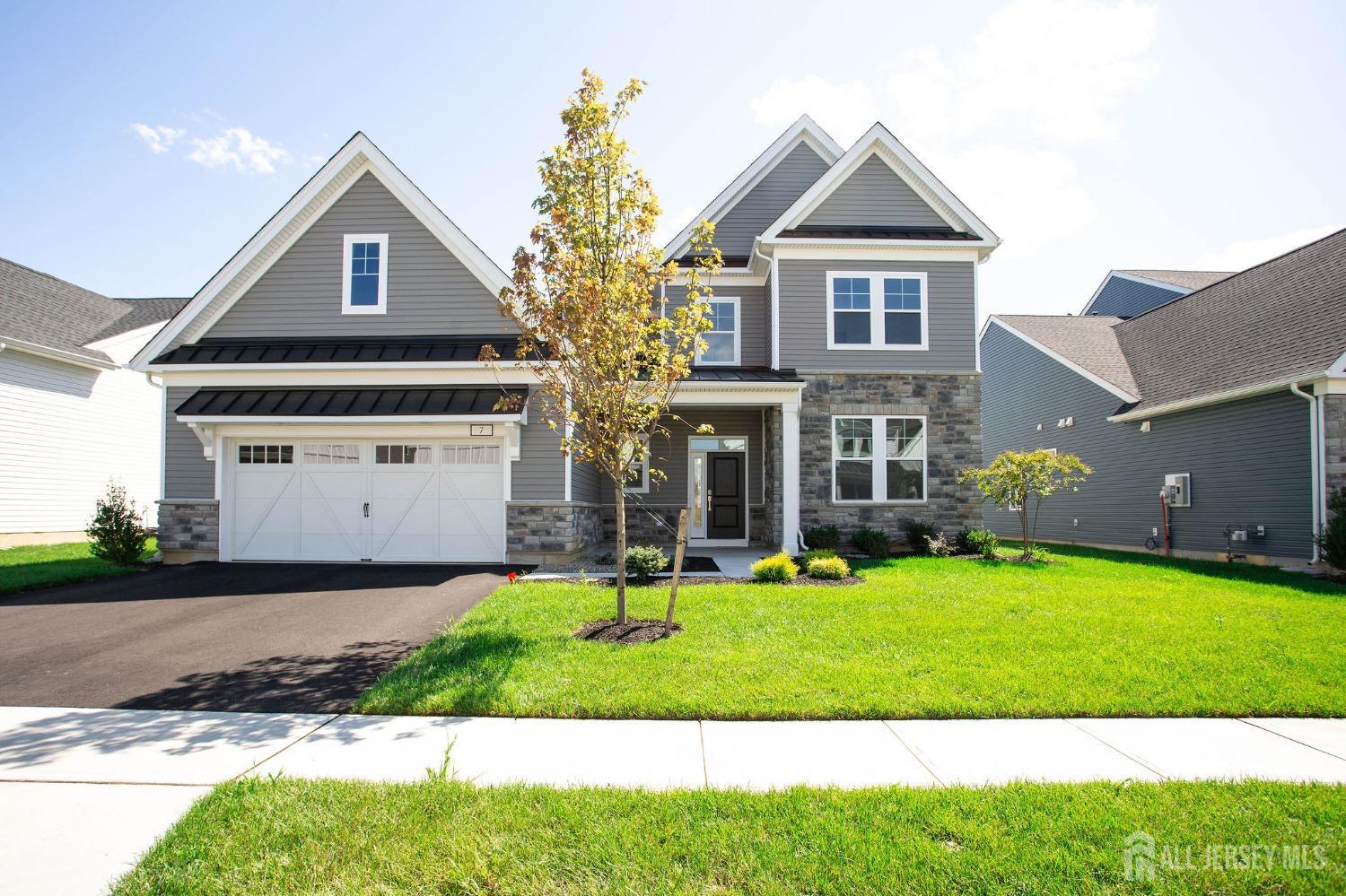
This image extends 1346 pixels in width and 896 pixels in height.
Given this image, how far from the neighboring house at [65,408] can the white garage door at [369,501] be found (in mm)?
4443

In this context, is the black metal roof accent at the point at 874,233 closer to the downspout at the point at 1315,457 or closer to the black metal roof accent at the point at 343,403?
the downspout at the point at 1315,457

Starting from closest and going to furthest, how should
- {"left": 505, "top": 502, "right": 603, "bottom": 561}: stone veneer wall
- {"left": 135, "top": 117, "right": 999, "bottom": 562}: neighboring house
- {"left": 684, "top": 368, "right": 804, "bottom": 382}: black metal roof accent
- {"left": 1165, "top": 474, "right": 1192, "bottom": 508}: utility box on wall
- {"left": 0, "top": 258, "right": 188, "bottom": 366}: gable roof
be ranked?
{"left": 505, "top": 502, "right": 603, "bottom": 561}: stone veneer wall
{"left": 135, "top": 117, "right": 999, "bottom": 562}: neighboring house
{"left": 684, "top": 368, "right": 804, "bottom": 382}: black metal roof accent
{"left": 1165, "top": 474, "right": 1192, "bottom": 508}: utility box on wall
{"left": 0, "top": 258, "right": 188, "bottom": 366}: gable roof

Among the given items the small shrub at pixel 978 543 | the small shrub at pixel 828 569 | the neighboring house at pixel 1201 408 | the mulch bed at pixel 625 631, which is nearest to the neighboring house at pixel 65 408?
the mulch bed at pixel 625 631

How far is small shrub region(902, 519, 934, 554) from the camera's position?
14.0 metres

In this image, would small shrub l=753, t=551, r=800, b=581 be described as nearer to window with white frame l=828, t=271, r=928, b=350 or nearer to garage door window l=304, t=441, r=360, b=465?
window with white frame l=828, t=271, r=928, b=350

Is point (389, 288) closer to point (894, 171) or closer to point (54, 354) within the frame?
point (54, 354)

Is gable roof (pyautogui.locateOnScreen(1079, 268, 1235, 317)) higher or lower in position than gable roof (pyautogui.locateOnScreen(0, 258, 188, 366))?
higher

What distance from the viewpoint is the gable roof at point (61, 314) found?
55.2ft

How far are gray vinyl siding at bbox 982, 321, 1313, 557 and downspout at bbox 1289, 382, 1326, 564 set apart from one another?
18 centimetres

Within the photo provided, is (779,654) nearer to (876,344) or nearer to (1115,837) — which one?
(1115,837)

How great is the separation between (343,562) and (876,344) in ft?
37.9

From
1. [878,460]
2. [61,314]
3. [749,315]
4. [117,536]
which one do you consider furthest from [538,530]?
[61,314]

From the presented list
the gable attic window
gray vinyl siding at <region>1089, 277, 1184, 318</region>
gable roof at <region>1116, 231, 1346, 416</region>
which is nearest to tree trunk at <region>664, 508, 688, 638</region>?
the gable attic window

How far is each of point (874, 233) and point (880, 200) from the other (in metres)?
0.98
